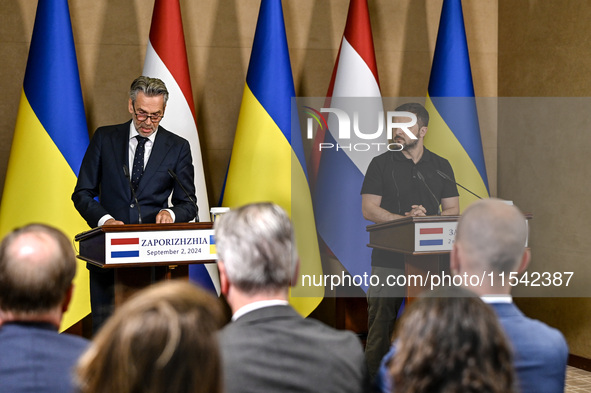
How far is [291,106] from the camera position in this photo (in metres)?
5.00

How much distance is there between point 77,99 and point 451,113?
2781 mm

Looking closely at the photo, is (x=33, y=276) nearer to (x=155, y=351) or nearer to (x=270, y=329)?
(x=270, y=329)

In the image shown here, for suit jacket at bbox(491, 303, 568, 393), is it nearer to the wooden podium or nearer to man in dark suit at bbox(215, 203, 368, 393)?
man in dark suit at bbox(215, 203, 368, 393)

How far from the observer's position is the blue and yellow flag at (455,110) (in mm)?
5227

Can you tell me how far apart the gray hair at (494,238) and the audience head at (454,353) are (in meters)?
0.61

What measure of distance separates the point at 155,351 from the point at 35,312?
24.8 inches

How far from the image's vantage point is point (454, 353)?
1.06 meters

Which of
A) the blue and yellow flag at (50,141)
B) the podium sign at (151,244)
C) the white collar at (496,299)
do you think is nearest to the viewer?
the white collar at (496,299)

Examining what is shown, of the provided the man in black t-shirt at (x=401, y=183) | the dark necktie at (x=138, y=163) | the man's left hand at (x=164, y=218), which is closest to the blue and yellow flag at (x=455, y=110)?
the man in black t-shirt at (x=401, y=183)

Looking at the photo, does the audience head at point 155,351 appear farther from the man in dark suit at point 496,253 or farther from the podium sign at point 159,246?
the podium sign at point 159,246

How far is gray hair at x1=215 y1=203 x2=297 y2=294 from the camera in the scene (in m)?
1.56

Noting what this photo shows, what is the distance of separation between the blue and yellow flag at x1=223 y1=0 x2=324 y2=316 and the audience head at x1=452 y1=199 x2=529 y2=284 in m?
3.12

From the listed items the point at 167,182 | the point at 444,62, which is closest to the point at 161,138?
the point at 167,182

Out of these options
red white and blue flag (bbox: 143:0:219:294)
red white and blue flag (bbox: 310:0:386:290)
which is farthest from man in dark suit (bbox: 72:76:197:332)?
red white and blue flag (bbox: 310:0:386:290)
